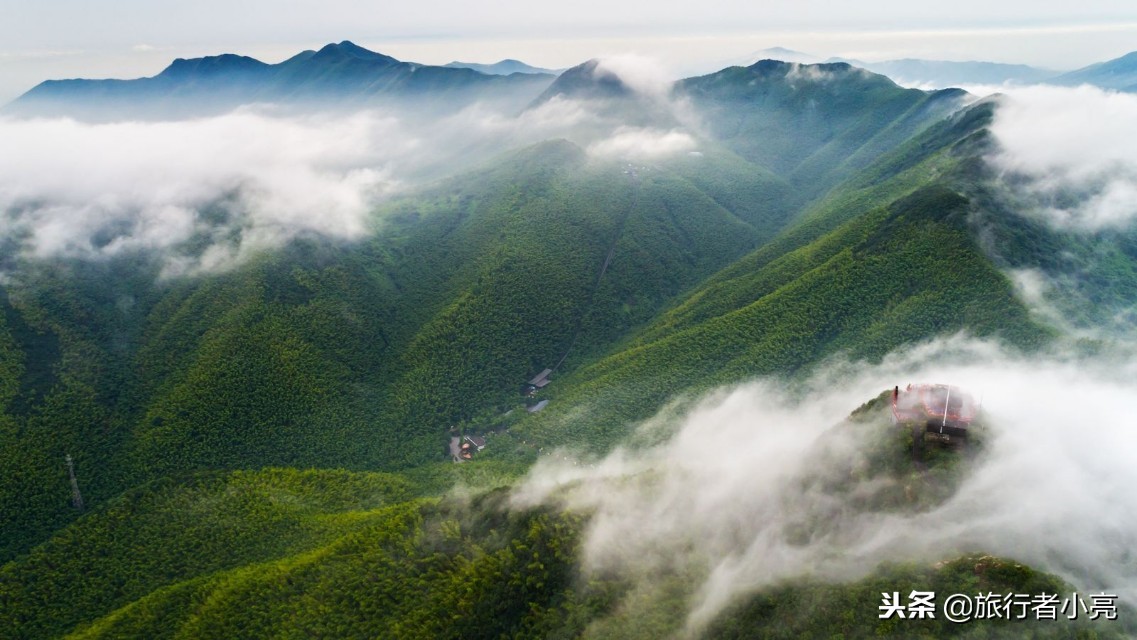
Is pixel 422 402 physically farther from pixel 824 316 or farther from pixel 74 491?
pixel 824 316

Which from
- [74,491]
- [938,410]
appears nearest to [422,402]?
[74,491]

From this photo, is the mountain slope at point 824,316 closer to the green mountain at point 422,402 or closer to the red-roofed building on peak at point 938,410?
the green mountain at point 422,402

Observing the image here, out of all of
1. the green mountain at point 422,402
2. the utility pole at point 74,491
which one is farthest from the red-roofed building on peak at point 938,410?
the utility pole at point 74,491

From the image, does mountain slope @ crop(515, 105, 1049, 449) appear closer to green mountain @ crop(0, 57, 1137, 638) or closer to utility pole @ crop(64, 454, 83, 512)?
green mountain @ crop(0, 57, 1137, 638)

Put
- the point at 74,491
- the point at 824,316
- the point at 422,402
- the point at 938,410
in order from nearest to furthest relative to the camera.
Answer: the point at 938,410, the point at 74,491, the point at 824,316, the point at 422,402

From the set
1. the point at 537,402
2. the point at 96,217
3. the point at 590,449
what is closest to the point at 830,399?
the point at 590,449

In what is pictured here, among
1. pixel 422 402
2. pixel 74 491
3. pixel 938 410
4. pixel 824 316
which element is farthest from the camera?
pixel 422 402

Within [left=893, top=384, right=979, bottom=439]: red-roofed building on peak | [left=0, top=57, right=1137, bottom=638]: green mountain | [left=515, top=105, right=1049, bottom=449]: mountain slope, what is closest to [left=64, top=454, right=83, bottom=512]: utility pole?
[left=0, top=57, right=1137, bottom=638]: green mountain
